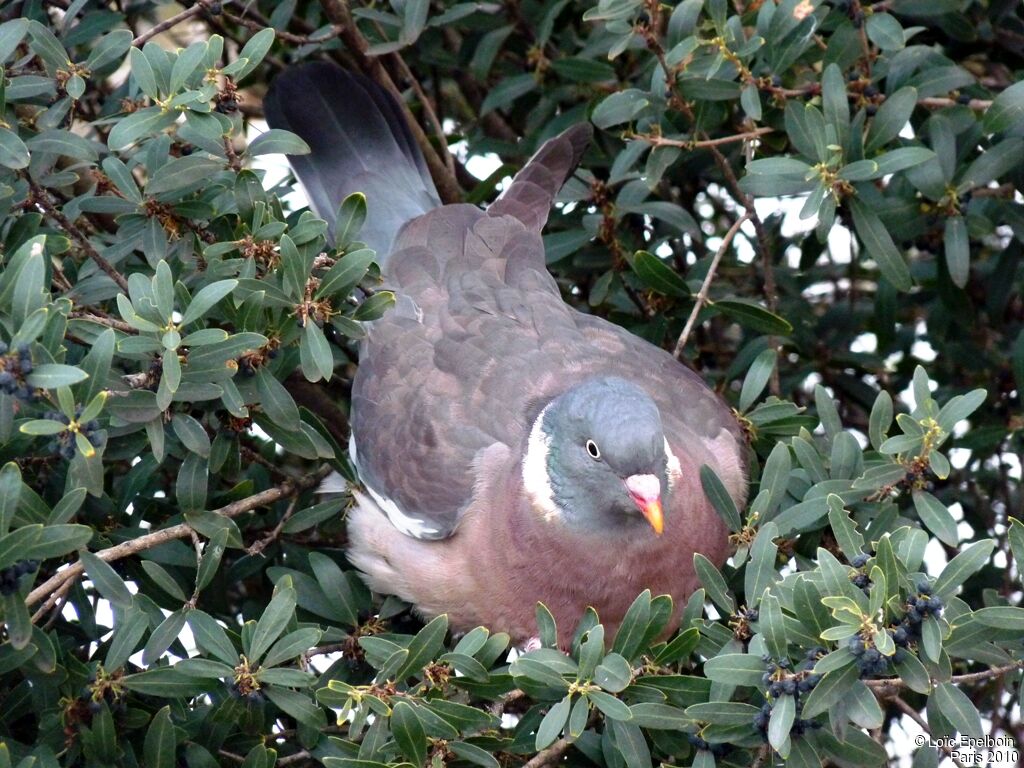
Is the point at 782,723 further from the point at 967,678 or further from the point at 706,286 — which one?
the point at 706,286

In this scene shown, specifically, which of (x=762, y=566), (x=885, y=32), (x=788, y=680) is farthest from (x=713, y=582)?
(x=885, y=32)

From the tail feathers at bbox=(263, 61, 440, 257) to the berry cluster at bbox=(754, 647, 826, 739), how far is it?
95.7 inches

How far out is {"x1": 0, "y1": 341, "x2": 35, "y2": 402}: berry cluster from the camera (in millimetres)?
2516

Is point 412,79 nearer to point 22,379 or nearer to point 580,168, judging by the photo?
point 580,168

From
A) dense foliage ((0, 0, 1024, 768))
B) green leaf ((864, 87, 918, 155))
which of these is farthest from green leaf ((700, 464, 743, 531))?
green leaf ((864, 87, 918, 155))

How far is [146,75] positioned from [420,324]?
4.13 ft

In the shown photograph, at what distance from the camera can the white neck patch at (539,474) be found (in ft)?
11.8

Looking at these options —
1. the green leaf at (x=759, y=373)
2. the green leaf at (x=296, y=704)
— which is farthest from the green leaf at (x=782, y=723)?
the green leaf at (x=759, y=373)

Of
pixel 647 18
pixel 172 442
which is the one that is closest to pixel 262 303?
pixel 172 442

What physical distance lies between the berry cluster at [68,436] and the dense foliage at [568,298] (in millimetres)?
12

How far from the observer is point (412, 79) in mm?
4555

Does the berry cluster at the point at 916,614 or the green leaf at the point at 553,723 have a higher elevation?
the berry cluster at the point at 916,614

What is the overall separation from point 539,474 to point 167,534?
1.04m

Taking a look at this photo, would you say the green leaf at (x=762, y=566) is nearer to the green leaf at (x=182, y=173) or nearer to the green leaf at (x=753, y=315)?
the green leaf at (x=753, y=315)
